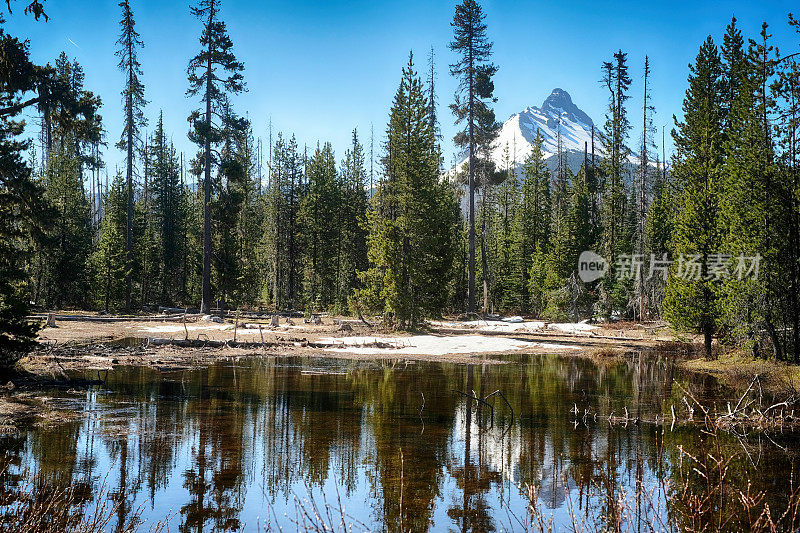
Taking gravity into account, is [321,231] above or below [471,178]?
below

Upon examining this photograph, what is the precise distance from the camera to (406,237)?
3638 cm

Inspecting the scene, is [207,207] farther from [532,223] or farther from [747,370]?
[747,370]

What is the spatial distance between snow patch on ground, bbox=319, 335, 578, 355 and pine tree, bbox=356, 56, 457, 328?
8.62ft

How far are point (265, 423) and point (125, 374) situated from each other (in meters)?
8.29

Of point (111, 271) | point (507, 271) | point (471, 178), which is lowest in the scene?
point (111, 271)

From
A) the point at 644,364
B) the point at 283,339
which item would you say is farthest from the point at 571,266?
the point at 283,339

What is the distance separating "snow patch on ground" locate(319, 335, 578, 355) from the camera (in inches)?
1140

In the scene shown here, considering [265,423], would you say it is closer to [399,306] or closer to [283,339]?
[283,339]

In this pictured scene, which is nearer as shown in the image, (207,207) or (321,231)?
(207,207)

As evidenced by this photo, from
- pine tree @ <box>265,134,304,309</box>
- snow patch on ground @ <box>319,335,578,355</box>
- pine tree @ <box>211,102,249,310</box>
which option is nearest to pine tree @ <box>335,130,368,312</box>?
pine tree @ <box>265,134,304,309</box>

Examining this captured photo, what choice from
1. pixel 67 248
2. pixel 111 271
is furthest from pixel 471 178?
pixel 67 248

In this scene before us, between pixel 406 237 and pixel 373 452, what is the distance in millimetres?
24812

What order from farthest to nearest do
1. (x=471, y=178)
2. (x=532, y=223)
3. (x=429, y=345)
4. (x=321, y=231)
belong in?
1. (x=321, y=231)
2. (x=532, y=223)
3. (x=471, y=178)
4. (x=429, y=345)

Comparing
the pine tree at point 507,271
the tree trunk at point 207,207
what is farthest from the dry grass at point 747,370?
the tree trunk at point 207,207
